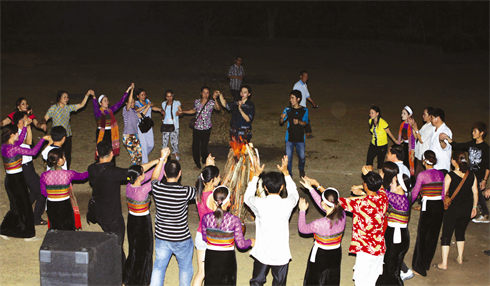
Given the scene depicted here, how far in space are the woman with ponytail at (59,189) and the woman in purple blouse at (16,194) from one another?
92cm

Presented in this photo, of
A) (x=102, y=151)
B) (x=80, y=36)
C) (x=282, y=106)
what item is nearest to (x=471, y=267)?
(x=102, y=151)

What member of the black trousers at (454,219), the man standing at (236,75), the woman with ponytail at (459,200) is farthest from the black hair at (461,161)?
the man standing at (236,75)

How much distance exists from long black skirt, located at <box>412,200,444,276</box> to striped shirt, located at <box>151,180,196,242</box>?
131 inches

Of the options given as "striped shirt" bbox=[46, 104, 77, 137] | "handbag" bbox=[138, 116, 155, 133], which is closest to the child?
"handbag" bbox=[138, 116, 155, 133]

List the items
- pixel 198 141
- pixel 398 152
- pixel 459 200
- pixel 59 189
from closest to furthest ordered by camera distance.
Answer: pixel 59 189
pixel 459 200
pixel 398 152
pixel 198 141

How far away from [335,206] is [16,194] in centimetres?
491

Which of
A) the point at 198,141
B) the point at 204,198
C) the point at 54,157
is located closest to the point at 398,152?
the point at 204,198

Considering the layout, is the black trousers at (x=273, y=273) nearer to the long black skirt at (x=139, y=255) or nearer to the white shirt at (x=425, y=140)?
the long black skirt at (x=139, y=255)

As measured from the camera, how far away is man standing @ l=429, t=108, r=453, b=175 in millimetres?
7770

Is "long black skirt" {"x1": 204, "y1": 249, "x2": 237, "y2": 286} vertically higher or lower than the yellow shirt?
lower

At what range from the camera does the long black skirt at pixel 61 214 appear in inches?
238

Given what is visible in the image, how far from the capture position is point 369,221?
5.21 m

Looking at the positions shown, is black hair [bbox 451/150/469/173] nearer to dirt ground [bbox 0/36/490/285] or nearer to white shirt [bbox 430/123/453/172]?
white shirt [bbox 430/123/453/172]

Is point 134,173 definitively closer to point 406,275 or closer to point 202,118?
point 406,275
